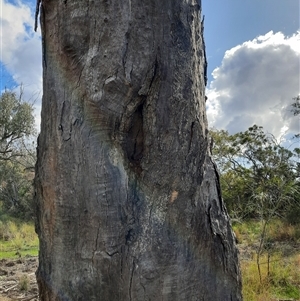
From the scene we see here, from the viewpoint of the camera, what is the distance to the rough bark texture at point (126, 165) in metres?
1.69

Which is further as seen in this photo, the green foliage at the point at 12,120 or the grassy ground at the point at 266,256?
the green foliage at the point at 12,120

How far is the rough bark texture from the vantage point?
→ 1.69m

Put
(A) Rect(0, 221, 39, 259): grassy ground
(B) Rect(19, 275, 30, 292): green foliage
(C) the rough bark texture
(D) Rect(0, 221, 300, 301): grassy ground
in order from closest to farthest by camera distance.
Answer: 1. (C) the rough bark texture
2. (B) Rect(19, 275, 30, 292): green foliage
3. (D) Rect(0, 221, 300, 301): grassy ground
4. (A) Rect(0, 221, 39, 259): grassy ground

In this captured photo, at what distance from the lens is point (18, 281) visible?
18.4ft

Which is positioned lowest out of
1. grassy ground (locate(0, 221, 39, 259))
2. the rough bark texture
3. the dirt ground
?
the dirt ground

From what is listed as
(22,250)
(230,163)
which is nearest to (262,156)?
(230,163)

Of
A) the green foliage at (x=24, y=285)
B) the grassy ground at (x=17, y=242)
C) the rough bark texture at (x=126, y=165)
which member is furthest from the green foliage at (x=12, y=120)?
the rough bark texture at (x=126, y=165)

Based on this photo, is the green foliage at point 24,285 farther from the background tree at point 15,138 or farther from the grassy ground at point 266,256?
the background tree at point 15,138

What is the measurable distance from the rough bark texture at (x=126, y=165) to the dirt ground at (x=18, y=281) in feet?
10.4

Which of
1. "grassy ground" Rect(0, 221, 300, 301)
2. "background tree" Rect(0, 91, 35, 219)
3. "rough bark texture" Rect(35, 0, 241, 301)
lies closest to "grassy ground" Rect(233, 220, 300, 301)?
"grassy ground" Rect(0, 221, 300, 301)

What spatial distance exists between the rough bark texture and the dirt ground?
3158mm

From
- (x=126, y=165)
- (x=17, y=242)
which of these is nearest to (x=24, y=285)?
(x=126, y=165)

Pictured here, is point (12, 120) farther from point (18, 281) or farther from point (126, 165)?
point (126, 165)

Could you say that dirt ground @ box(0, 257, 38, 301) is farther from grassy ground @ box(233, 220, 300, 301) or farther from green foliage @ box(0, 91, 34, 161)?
green foliage @ box(0, 91, 34, 161)
